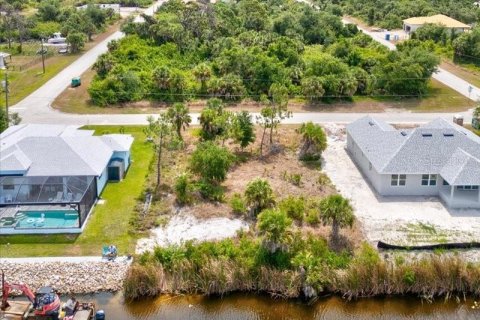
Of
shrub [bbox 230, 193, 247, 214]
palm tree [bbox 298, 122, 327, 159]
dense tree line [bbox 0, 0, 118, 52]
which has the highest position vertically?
dense tree line [bbox 0, 0, 118, 52]

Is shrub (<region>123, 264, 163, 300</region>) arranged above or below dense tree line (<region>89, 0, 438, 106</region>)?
below

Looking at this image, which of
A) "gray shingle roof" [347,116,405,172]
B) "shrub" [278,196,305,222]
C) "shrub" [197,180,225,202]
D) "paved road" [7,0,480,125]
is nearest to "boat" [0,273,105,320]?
"shrub" [197,180,225,202]

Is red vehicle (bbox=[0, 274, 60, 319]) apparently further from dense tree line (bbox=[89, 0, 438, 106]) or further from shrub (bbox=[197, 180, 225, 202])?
dense tree line (bbox=[89, 0, 438, 106])

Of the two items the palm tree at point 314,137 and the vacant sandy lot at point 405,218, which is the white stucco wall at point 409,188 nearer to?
the vacant sandy lot at point 405,218

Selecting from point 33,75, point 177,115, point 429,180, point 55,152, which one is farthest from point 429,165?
point 33,75

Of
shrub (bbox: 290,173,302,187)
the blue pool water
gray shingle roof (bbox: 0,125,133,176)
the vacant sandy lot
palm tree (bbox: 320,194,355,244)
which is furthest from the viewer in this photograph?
shrub (bbox: 290,173,302,187)

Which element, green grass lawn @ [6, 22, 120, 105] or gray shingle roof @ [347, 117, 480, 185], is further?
green grass lawn @ [6, 22, 120, 105]

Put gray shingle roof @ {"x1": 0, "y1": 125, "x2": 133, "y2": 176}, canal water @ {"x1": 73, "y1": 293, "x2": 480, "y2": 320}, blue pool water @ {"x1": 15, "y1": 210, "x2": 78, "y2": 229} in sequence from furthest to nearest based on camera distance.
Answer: gray shingle roof @ {"x1": 0, "y1": 125, "x2": 133, "y2": 176}, blue pool water @ {"x1": 15, "y1": 210, "x2": 78, "y2": 229}, canal water @ {"x1": 73, "y1": 293, "x2": 480, "y2": 320}

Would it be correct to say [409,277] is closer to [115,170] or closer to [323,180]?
[323,180]
